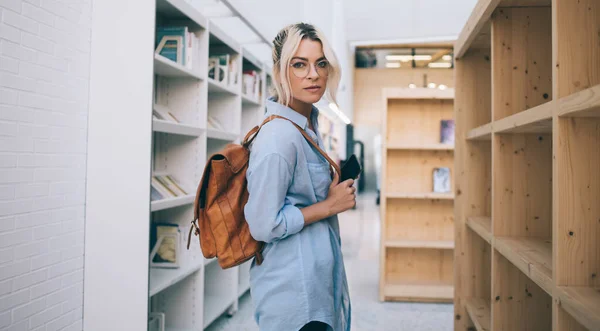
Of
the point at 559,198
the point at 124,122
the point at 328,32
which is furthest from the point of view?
the point at 328,32

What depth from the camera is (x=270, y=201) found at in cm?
122

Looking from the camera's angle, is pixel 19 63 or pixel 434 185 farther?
pixel 434 185

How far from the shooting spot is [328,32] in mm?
7004

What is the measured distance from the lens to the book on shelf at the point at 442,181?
4.24 meters

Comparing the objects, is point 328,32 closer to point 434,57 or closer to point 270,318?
point 270,318

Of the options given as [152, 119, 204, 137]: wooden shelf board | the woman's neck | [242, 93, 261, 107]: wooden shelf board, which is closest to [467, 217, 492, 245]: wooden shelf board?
the woman's neck

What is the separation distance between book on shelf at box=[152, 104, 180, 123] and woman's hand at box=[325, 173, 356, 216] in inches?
67.2

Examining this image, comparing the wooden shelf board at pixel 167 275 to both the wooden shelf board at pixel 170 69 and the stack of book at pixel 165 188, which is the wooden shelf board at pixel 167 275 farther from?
the wooden shelf board at pixel 170 69

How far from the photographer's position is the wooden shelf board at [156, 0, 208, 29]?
8.79ft

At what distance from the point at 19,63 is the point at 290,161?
1.63m

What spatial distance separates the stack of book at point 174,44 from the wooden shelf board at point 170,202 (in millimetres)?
916

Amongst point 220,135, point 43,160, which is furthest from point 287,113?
point 220,135

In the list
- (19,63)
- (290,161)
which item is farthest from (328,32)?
(290,161)

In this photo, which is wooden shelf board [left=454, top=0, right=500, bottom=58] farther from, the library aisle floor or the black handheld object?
the library aisle floor
